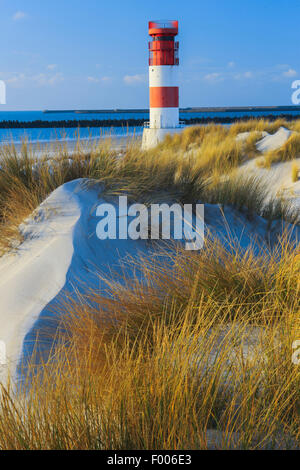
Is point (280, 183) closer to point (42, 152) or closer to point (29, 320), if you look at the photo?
point (42, 152)

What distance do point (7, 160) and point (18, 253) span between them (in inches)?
51.8

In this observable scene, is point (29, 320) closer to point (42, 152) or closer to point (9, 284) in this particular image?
point (9, 284)

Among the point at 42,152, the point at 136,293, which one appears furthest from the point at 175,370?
the point at 42,152

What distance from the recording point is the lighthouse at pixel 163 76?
14.8m

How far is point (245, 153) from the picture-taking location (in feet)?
32.1

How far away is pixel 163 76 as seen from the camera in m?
15.0

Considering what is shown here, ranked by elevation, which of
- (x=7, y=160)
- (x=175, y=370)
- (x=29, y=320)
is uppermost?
(x=7, y=160)

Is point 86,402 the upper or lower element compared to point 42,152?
lower

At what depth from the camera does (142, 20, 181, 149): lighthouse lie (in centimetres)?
1480

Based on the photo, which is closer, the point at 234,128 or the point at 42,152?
the point at 42,152

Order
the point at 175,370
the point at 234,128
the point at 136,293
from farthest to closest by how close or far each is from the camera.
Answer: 1. the point at 234,128
2. the point at 136,293
3. the point at 175,370
